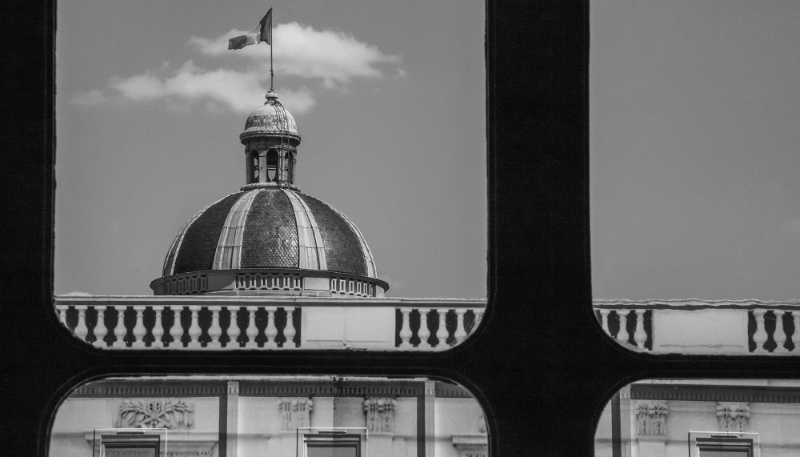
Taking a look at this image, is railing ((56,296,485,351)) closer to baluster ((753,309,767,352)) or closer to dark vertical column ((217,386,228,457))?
dark vertical column ((217,386,228,457))

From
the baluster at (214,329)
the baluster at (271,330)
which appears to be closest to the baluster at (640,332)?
the baluster at (271,330)

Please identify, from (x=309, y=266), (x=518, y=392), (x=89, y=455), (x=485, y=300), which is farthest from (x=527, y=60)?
(x=309, y=266)

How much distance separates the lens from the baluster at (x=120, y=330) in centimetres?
261

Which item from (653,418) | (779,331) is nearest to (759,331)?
(779,331)

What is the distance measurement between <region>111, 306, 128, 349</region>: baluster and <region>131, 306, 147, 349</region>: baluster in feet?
0.08

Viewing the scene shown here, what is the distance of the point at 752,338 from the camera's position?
2.59 m

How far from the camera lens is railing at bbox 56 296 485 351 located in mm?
2627

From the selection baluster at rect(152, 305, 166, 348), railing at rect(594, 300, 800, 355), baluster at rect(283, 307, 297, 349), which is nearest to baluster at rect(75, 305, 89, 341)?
baluster at rect(152, 305, 166, 348)

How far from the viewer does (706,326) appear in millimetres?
2670

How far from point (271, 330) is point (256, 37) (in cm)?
67

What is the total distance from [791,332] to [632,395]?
345mm

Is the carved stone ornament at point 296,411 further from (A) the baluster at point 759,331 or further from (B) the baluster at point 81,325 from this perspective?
(A) the baluster at point 759,331

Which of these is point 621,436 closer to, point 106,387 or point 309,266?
point 106,387

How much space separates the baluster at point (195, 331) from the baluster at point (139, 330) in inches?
3.7
